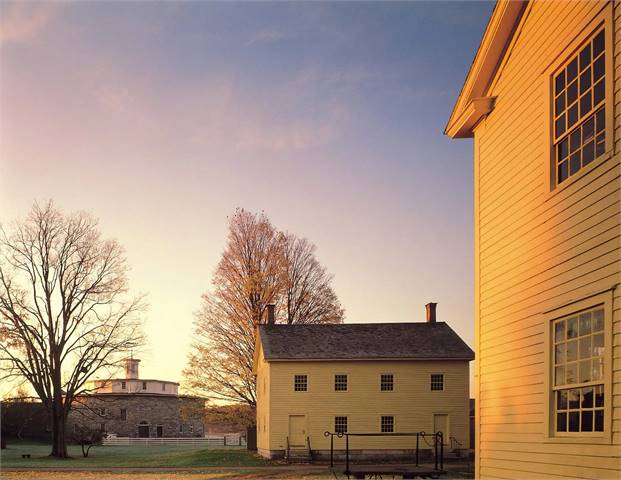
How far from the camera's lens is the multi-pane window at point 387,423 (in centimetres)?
3616

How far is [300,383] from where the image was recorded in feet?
119

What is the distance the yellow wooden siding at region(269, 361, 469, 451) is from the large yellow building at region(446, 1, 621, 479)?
23.9 meters

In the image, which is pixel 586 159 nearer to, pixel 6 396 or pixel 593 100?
pixel 593 100

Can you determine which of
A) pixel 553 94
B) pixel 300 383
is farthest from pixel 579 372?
pixel 300 383

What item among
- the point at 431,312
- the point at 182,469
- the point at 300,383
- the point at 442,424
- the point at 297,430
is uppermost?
the point at 431,312

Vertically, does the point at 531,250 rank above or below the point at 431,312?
above

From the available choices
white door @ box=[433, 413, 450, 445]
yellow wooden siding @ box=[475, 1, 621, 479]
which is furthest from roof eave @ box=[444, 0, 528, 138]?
white door @ box=[433, 413, 450, 445]

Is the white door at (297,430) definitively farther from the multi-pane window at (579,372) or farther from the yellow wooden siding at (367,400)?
the multi-pane window at (579,372)

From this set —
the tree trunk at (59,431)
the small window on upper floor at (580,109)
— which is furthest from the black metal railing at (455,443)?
the small window on upper floor at (580,109)

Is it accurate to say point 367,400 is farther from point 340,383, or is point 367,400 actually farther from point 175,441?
point 175,441

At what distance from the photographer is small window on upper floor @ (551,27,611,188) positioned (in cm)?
901

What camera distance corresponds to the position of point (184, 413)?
40.7m

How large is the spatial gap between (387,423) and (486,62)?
26.6 m

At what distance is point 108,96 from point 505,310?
704 inches
